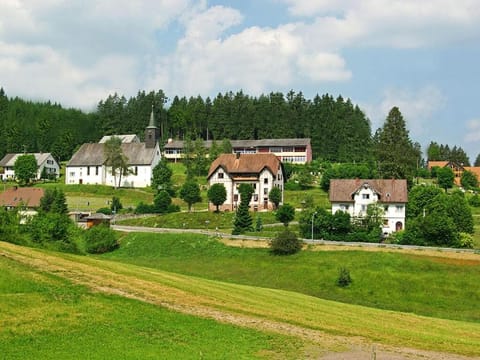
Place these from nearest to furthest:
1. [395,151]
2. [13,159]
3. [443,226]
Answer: [443,226] → [395,151] → [13,159]

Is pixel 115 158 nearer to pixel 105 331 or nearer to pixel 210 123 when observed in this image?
pixel 210 123

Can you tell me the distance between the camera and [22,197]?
8638 cm

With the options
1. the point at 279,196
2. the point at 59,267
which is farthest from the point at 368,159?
the point at 59,267

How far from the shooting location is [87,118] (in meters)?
168

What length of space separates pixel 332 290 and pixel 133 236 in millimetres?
27163

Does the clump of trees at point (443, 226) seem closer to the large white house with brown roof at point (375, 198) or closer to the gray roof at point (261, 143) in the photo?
the large white house with brown roof at point (375, 198)

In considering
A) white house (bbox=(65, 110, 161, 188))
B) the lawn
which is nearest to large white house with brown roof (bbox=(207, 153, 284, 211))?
white house (bbox=(65, 110, 161, 188))

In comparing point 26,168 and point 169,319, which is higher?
point 26,168

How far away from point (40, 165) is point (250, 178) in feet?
181

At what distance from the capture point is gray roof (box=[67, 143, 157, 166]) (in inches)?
4385

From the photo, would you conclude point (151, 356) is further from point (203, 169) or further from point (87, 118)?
point (87, 118)

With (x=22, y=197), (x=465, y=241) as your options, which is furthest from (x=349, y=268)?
(x=22, y=197)

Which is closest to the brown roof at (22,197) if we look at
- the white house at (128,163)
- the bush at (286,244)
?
the white house at (128,163)

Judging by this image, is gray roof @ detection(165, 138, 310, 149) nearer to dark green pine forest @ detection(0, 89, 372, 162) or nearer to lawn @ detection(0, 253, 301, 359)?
dark green pine forest @ detection(0, 89, 372, 162)
